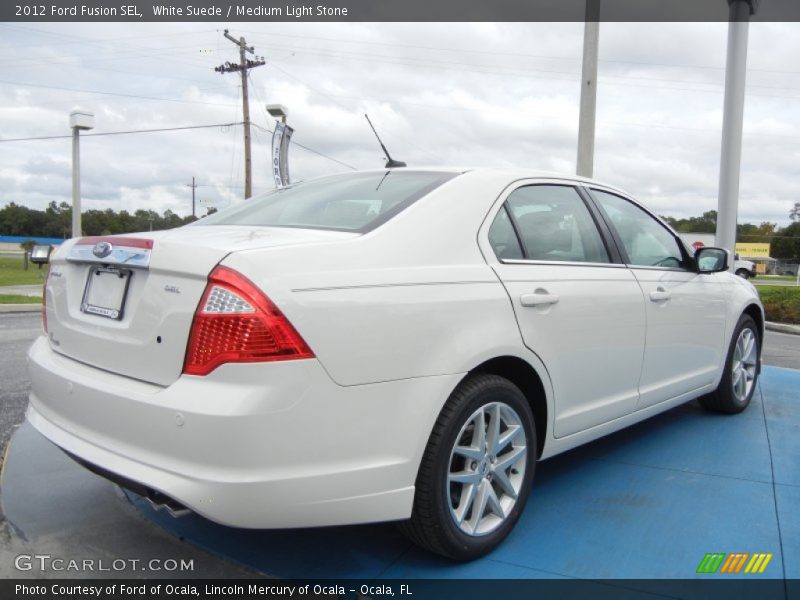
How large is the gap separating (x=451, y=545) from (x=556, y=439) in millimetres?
810

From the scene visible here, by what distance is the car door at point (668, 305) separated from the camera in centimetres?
360

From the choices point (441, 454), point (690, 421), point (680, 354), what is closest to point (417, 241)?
point (441, 454)

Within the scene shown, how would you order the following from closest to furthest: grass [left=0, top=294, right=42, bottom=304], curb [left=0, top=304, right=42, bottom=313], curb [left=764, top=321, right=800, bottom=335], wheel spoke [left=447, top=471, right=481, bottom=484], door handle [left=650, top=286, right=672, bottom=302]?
1. wheel spoke [left=447, top=471, right=481, bottom=484]
2. door handle [left=650, top=286, right=672, bottom=302]
3. curb [left=764, top=321, right=800, bottom=335]
4. curb [left=0, top=304, right=42, bottom=313]
5. grass [left=0, top=294, right=42, bottom=304]

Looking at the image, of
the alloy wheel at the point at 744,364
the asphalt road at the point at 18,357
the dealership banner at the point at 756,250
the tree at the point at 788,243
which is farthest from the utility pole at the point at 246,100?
the tree at the point at 788,243

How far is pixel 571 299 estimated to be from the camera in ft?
9.75

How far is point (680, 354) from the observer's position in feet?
12.7

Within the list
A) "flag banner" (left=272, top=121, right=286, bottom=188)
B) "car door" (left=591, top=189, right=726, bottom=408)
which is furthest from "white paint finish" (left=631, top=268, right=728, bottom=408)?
"flag banner" (left=272, top=121, right=286, bottom=188)

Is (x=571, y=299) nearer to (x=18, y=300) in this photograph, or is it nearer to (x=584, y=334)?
(x=584, y=334)

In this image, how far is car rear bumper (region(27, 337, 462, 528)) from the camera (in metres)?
1.98

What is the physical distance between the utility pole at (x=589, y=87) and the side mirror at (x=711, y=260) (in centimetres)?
632

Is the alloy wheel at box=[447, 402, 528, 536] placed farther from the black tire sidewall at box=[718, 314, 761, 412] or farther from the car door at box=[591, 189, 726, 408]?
the black tire sidewall at box=[718, 314, 761, 412]

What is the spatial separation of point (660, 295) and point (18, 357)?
253 inches

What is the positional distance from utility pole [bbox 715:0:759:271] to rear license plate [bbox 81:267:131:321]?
10.3 m

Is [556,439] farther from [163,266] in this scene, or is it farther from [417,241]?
[163,266]
